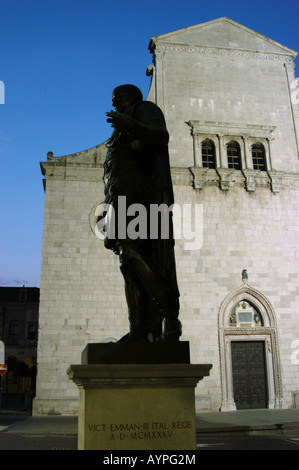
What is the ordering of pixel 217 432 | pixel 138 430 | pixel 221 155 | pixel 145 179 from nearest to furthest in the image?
pixel 138 430
pixel 145 179
pixel 217 432
pixel 221 155

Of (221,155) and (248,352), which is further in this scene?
(221,155)

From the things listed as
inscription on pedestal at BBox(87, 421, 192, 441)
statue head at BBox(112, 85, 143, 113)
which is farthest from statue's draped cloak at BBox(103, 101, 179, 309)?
inscription on pedestal at BBox(87, 421, 192, 441)

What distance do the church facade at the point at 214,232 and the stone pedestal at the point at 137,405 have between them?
1361cm

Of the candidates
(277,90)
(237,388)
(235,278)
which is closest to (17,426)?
(237,388)

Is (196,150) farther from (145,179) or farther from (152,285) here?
(152,285)

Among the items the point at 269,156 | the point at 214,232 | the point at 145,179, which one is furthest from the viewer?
the point at 269,156

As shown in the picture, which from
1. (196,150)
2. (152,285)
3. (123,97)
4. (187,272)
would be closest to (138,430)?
(152,285)

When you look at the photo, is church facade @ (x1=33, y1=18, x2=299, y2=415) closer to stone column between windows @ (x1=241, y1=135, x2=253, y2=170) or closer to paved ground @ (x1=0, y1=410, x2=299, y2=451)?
stone column between windows @ (x1=241, y1=135, x2=253, y2=170)

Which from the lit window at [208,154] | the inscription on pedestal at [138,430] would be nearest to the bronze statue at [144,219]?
the inscription on pedestal at [138,430]

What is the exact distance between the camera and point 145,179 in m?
4.85

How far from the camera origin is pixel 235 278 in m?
18.8

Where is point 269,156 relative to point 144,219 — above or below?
above

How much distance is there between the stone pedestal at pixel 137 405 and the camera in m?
3.67

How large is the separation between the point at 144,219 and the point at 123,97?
1.65 metres
